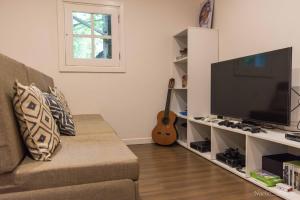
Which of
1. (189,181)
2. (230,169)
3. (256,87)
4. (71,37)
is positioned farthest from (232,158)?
(71,37)

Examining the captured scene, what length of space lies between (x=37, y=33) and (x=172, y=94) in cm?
209

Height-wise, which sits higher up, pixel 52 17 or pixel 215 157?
pixel 52 17

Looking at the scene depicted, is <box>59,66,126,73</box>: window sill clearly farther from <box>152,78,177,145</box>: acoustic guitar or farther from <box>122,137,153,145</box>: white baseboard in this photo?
<box>122,137,153,145</box>: white baseboard

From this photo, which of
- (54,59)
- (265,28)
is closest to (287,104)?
(265,28)

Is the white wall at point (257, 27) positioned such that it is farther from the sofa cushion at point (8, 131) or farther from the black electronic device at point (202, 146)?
the sofa cushion at point (8, 131)

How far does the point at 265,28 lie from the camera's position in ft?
8.00

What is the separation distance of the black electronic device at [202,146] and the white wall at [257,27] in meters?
1.06

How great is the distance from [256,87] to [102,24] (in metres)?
2.28

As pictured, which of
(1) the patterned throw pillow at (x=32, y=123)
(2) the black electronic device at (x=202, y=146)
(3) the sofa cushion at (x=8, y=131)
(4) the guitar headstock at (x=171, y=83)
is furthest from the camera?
(4) the guitar headstock at (x=171, y=83)

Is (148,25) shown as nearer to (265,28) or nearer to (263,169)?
(265,28)

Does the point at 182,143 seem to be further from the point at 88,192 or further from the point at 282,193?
the point at 88,192

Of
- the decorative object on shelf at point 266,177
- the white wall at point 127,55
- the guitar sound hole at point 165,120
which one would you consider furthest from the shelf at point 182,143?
the decorative object on shelf at point 266,177

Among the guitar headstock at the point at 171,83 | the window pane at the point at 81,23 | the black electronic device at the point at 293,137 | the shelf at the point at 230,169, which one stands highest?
the window pane at the point at 81,23

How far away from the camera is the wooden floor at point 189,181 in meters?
1.79
